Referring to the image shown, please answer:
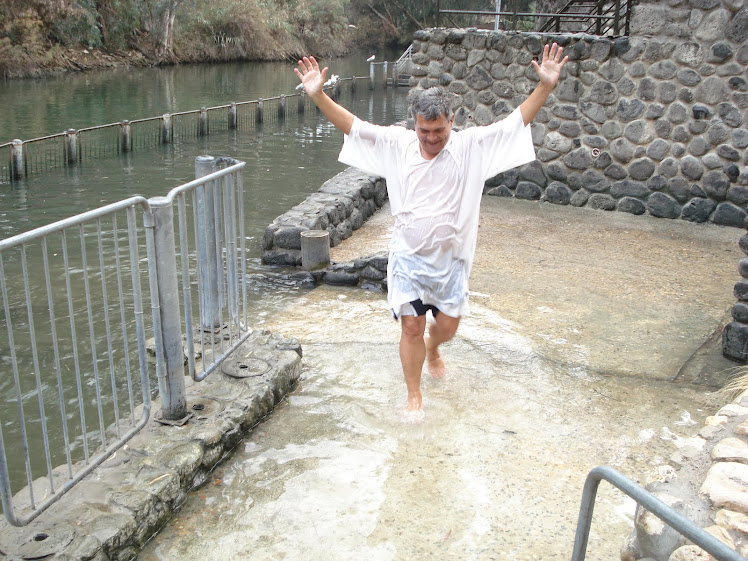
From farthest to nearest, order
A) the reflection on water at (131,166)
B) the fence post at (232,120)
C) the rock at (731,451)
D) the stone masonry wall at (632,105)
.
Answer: the fence post at (232,120) < the stone masonry wall at (632,105) < the reflection on water at (131,166) < the rock at (731,451)

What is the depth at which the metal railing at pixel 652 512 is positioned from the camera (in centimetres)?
179

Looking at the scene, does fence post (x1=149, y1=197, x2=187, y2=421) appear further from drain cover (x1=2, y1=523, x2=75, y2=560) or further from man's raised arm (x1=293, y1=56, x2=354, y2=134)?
man's raised arm (x1=293, y1=56, x2=354, y2=134)

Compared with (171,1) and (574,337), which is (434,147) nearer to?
(574,337)

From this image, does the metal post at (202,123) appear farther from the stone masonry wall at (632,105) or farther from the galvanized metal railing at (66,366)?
the galvanized metal railing at (66,366)

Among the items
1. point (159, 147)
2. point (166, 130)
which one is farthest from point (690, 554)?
point (166, 130)

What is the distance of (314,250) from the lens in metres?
7.53

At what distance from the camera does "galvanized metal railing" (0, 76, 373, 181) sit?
43.1ft

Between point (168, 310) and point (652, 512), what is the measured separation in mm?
2402

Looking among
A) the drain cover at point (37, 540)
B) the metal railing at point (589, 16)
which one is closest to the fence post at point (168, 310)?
the drain cover at point (37, 540)

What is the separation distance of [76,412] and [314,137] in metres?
14.4

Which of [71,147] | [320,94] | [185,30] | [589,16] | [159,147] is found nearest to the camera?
[320,94]

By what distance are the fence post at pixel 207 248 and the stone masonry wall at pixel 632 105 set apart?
6.84 m

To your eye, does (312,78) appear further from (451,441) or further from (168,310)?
(451,441)

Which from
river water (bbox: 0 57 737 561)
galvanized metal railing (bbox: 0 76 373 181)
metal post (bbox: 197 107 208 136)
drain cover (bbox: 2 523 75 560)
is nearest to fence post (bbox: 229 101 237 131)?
galvanized metal railing (bbox: 0 76 373 181)
